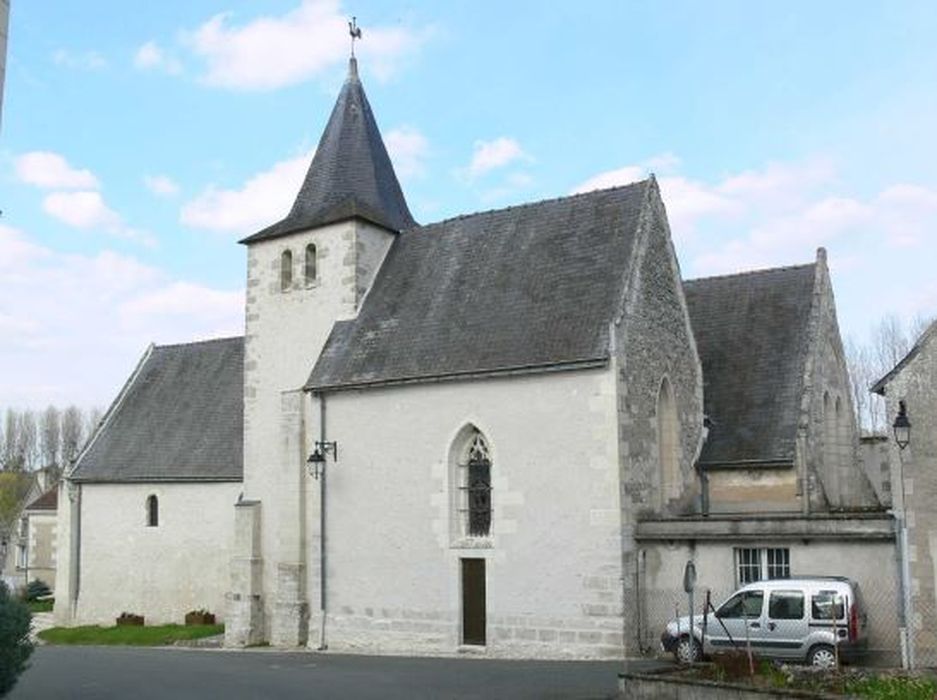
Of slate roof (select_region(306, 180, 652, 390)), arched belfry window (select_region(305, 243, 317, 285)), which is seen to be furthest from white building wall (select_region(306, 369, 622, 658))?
arched belfry window (select_region(305, 243, 317, 285))

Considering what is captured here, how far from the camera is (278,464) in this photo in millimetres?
25656

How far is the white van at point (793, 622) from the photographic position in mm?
16719

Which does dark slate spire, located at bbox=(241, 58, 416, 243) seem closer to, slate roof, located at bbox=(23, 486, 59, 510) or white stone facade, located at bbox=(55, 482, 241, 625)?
white stone facade, located at bbox=(55, 482, 241, 625)

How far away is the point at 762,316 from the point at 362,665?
41.0ft

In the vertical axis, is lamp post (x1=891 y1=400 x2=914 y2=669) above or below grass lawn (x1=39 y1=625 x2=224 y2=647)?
above

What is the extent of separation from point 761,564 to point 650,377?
446cm

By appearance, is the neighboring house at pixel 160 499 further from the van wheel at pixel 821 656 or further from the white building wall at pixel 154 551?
the van wheel at pixel 821 656

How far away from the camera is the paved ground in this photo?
611 inches

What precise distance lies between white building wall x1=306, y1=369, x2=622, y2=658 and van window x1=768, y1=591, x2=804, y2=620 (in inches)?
133

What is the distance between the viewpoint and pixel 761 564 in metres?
19.5

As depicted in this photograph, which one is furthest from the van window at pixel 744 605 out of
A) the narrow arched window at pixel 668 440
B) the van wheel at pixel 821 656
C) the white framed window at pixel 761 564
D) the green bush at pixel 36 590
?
the green bush at pixel 36 590

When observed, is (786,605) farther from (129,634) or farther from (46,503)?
(46,503)

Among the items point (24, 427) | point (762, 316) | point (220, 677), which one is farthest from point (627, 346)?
point (24, 427)

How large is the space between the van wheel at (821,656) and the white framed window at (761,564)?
2.44m
